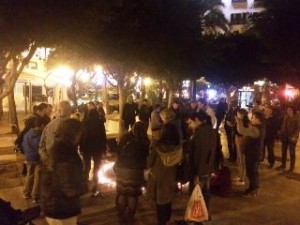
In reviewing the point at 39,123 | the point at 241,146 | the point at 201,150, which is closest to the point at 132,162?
the point at 201,150

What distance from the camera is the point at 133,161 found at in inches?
257

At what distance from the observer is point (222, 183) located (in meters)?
9.12

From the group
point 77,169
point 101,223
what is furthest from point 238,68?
point 77,169

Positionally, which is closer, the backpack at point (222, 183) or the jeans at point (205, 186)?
the jeans at point (205, 186)

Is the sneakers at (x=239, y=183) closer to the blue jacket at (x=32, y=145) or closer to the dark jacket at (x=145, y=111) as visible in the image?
the blue jacket at (x=32, y=145)

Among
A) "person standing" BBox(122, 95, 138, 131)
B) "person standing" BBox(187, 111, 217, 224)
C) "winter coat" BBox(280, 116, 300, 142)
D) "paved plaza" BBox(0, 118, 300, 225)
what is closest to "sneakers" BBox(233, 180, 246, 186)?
"paved plaza" BBox(0, 118, 300, 225)

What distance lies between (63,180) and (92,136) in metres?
4.12

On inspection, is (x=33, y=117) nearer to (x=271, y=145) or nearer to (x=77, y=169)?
(x=77, y=169)

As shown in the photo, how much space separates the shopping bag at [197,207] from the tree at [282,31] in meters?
16.0

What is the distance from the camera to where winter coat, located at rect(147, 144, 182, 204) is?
20.6 ft

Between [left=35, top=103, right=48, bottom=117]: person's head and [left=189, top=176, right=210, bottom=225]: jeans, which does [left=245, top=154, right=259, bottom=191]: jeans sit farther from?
[left=35, top=103, right=48, bottom=117]: person's head

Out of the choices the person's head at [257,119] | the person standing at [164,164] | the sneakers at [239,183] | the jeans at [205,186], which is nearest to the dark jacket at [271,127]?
the sneakers at [239,183]

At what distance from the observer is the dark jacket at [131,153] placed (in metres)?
6.52

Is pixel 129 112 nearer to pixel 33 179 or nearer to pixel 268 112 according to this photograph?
pixel 268 112
